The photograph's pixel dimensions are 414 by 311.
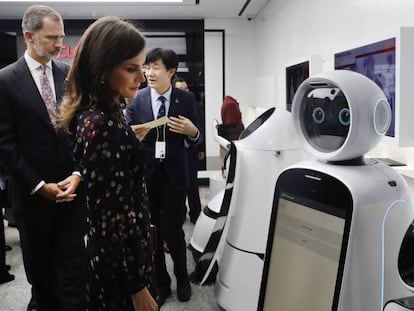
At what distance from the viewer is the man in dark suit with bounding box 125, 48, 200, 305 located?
2.40 m

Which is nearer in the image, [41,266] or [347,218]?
[347,218]

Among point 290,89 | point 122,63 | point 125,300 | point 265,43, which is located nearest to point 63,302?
point 125,300

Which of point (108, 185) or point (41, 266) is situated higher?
point (108, 185)

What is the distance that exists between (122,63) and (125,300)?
0.71 meters

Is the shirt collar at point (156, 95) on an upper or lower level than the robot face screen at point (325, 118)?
upper

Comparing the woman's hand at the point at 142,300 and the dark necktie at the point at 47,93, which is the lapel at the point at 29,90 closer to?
the dark necktie at the point at 47,93

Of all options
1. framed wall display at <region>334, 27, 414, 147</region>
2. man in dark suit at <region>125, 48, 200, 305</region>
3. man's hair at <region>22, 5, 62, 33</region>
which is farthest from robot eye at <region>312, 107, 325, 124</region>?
man's hair at <region>22, 5, 62, 33</region>

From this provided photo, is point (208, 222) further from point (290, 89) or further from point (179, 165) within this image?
point (290, 89)

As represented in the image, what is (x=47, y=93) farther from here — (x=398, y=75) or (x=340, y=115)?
(x=398, y=75)

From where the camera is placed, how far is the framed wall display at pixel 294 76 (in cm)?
318

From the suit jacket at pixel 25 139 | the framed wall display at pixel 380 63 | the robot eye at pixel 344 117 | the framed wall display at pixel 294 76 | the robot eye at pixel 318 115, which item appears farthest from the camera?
the framed wall display at pixel 294 76

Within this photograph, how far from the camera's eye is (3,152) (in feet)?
6.83

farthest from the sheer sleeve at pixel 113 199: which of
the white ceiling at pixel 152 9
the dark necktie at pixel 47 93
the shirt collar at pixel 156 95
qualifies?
the white ceiling at pixel 152 9

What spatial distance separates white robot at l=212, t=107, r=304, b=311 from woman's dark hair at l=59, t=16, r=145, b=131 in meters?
1.15
